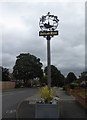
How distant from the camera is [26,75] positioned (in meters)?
119

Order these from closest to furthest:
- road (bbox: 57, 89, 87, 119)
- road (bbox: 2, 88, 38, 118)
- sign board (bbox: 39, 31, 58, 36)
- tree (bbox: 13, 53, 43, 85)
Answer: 1. road (bbox: 57, 89, 87, 119)
2. sign board (bbox: 39, 31, 58, 36)
3. road (bbox: 2, 88, 38, 118)
4. tree (bbox: 13, 53, 43, 85)

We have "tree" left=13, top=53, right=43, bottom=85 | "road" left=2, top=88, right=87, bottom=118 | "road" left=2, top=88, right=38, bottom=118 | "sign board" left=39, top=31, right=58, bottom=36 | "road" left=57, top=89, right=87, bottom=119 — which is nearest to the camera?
"road" left=57, top=89, right=87, bottom=119

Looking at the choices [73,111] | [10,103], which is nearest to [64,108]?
[73,111]

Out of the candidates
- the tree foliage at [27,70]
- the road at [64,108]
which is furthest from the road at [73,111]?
the tree foliage at [27,70]

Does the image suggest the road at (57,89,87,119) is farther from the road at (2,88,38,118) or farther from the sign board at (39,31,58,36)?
the sign board at (39,31,58,36)

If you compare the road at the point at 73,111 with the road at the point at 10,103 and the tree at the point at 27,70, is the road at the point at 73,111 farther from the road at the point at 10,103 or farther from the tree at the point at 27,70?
the tree at the point at 27,70

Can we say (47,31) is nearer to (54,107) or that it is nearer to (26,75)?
(54,107)

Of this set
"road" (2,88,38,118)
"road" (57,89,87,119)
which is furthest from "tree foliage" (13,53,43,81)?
"road" (57,89,87,119)

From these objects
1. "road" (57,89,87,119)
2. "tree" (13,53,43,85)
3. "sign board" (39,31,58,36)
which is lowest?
"road" (57,89,87,119)

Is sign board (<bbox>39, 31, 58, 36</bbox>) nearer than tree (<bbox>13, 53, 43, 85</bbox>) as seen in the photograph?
Yes

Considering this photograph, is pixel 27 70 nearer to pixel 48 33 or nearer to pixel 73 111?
pixel 73 111

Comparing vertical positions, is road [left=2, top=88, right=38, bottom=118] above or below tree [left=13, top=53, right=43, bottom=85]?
below

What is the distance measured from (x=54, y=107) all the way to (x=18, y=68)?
105 m

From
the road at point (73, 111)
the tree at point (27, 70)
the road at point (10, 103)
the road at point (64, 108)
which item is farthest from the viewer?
the tree at point (27, 70)
